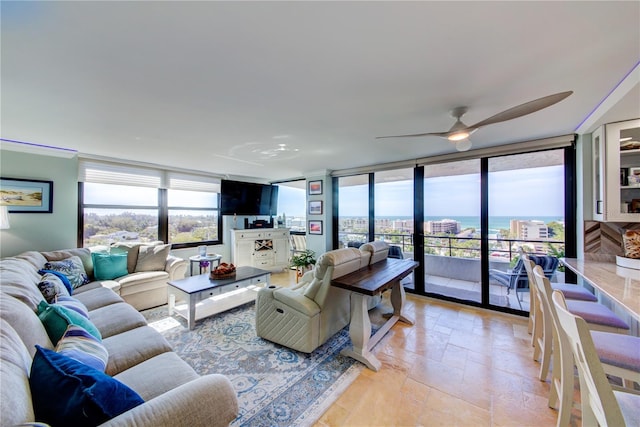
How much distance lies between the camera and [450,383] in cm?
192

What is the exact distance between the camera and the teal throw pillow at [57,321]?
146 centimetres

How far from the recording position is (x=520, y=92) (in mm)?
1805

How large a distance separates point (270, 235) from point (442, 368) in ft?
14.3

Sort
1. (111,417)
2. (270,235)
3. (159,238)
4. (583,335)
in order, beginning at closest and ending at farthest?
1. (111,417)
2. (583,335)
3. (159,238)
4. (270,235)

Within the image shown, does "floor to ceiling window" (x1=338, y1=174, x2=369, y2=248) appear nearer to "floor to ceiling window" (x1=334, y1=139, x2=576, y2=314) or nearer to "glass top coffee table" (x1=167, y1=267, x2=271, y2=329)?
"floor to ceiling window" (x1=334, y1=139, x2=576, y2=314)

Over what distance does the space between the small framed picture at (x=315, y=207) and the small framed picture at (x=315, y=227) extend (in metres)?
0.22

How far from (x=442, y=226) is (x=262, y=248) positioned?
12.6ft

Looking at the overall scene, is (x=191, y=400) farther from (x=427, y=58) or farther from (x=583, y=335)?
(x=427, y=58)

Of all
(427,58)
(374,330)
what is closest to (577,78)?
(427,58)

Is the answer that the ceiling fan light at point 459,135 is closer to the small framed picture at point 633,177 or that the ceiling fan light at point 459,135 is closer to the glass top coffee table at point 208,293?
the small framed picture at point 633,177

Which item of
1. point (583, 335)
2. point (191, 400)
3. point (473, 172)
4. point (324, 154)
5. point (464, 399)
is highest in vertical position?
point (324, 154)

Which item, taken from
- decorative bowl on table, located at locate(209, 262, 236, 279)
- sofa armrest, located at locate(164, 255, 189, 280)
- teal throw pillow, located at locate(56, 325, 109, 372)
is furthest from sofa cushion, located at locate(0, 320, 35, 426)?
sofa armrest, located at locate(164, 255, 189, 280)

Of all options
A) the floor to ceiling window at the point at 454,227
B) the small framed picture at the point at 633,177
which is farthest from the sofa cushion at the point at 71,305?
the small framed picture at the point at 633,177

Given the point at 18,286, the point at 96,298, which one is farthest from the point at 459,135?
the point at 96,298
